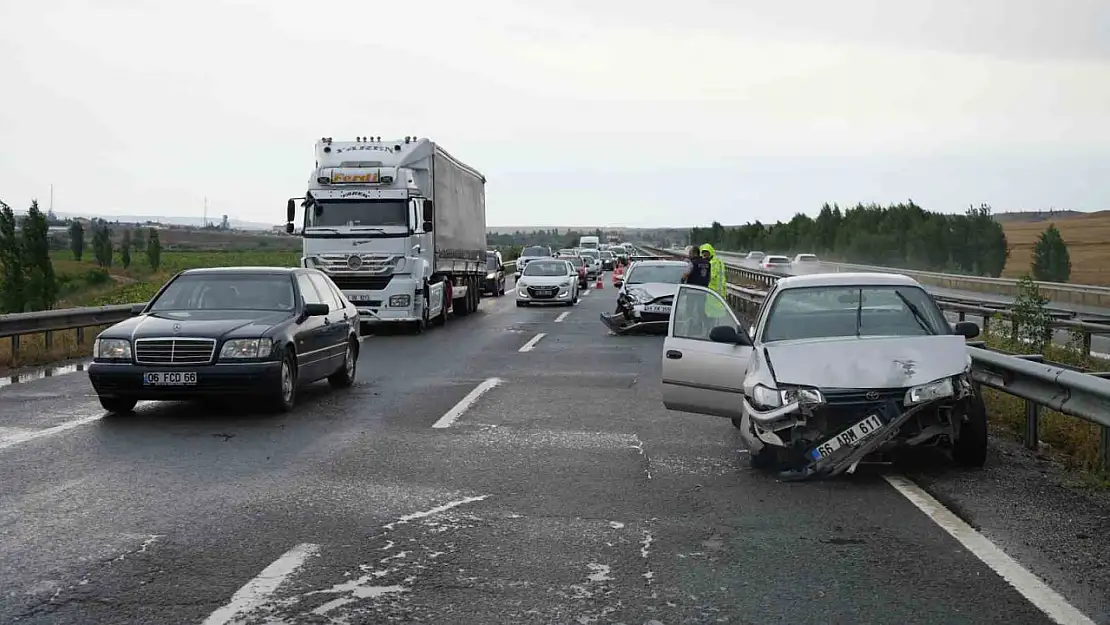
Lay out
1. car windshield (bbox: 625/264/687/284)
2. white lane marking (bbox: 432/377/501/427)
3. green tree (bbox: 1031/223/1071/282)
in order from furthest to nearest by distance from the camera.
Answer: green tree (bbox: 1031/223/1071/282) < car windshield (bbox: 625/264/687/284) < white lane marking (bbox: 432/377/501/427)

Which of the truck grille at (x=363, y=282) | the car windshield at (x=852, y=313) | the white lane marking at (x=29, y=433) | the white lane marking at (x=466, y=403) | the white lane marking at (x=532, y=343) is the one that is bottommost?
the white lane marking at (x=532, y=343)

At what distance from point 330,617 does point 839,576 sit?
7.78 feet

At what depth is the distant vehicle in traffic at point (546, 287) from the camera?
34719 millimetres

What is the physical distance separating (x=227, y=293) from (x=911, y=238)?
2917 inches

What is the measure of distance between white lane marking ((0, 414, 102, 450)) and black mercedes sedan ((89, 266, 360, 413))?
454mm

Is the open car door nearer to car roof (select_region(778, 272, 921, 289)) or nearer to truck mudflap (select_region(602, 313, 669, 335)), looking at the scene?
car roof (select_region(778, 272, 921, 289))

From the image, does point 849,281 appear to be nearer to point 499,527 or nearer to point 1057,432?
point 1057,432

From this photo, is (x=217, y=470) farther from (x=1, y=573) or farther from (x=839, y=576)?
(x=839, y=576)

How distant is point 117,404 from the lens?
1138 cm

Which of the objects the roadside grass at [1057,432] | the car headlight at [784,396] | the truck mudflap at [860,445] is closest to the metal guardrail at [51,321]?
the car headlight at [784,396]

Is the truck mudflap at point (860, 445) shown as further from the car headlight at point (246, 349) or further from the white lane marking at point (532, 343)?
the white lane marking at point (532, 343)

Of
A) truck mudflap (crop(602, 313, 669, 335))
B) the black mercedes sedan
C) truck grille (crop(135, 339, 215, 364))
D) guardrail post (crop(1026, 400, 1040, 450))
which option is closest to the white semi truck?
truck mudflap (crop(602, 313, 669, 335))

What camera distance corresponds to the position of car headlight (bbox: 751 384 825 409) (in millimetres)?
7738

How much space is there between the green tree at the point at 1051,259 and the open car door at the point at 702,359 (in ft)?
184
